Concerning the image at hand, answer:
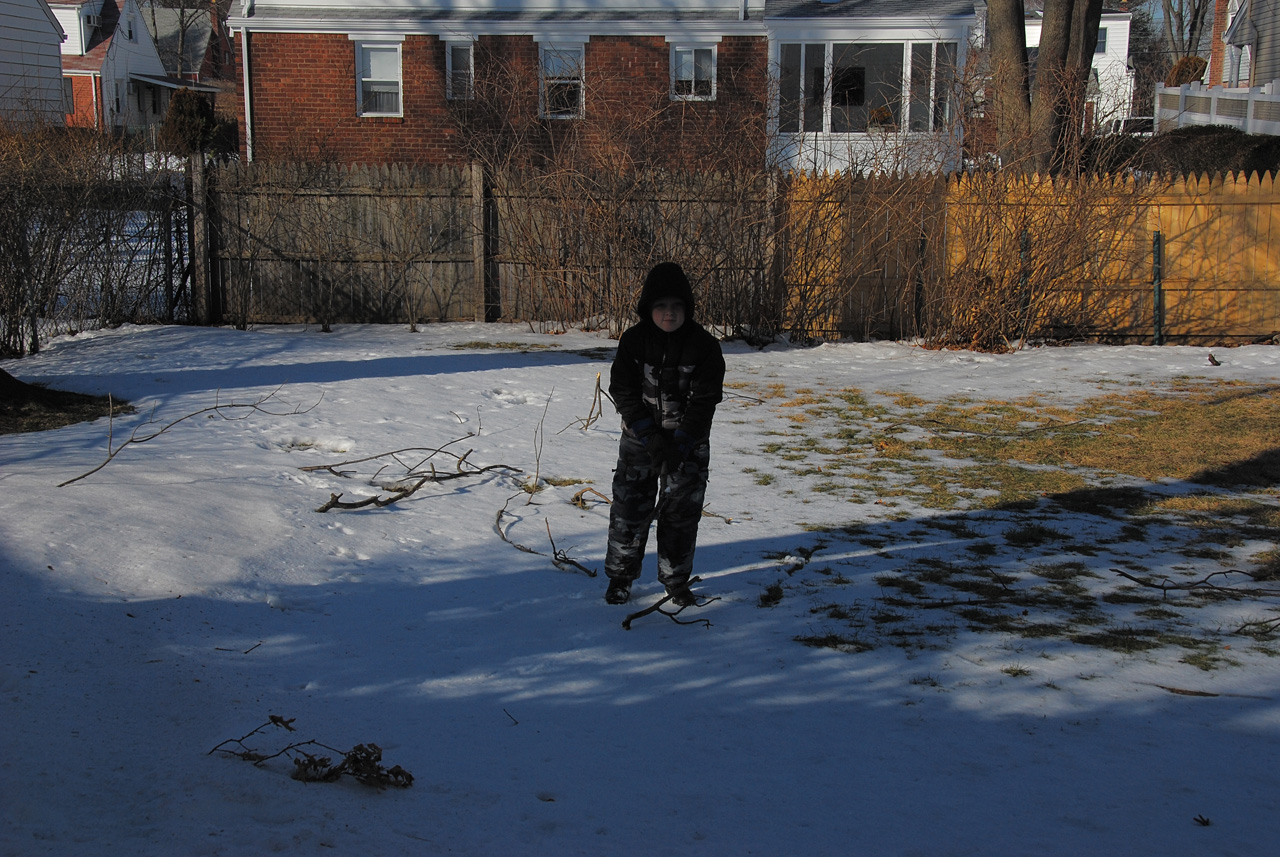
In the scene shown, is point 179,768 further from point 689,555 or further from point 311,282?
point 311,282

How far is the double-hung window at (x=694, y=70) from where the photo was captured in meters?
21.5

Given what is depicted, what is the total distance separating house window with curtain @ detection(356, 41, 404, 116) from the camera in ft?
70.4

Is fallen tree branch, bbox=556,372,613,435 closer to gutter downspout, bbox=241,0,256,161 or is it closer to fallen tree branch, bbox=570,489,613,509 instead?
fallen tree branch, bbox=570,489,613,509

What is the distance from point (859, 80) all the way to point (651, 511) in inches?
849

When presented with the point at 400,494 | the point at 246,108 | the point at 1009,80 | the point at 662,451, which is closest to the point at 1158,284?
the point at 1009,80

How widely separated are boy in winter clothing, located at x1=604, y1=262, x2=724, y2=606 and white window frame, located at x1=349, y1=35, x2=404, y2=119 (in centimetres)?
1870

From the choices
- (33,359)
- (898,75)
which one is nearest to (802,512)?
(33,359)

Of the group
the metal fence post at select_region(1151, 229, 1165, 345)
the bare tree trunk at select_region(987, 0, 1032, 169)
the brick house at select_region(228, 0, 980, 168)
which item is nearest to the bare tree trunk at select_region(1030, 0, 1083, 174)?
the bare tree trunk at select_region(987, 0, 1032, 169)

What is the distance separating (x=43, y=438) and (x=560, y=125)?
1613 cm

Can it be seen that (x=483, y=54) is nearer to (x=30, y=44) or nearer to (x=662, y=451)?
(x=30, y=44)

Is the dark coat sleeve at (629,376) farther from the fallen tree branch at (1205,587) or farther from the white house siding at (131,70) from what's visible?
the white house siding at (131,70)

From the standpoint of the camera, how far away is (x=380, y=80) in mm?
21547

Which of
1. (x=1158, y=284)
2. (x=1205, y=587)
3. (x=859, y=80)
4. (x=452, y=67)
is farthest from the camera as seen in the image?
(x=859, y=80)

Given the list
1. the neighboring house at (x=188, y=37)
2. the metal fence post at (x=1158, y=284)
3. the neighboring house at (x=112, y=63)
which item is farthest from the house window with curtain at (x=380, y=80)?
the neighboring house at (x=188, y=37)
